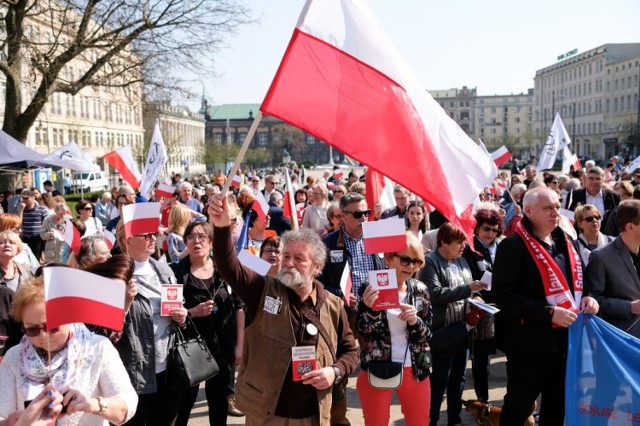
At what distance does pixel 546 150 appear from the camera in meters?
17.6

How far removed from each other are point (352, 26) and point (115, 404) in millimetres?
2594

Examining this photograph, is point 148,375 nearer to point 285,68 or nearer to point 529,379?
point 285,68

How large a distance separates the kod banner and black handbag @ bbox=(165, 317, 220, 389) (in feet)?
8.01

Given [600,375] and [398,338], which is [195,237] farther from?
[600,375]

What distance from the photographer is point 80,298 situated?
2807 millimetres

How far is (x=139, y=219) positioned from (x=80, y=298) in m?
2.67

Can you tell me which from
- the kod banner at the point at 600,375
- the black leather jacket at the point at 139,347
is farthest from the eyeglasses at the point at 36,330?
the kod banner at the point at 600,375

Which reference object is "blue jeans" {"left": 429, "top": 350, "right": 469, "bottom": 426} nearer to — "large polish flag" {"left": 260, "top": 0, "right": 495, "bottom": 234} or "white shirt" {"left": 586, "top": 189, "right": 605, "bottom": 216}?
"large polish flag" {"left": 260, "top": 0, "right": 495, "bottom": 234}

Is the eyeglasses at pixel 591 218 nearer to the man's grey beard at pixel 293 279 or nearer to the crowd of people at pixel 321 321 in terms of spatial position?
the crowd of people at pixel 321 321

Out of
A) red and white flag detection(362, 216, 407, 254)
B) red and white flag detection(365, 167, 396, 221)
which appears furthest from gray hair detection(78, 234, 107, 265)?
red and white flag detection(365, 167, 396, 221)

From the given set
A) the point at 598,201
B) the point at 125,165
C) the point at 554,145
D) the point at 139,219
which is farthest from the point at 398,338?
the point at 554,145

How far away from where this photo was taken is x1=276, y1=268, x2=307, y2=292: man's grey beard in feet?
12.1

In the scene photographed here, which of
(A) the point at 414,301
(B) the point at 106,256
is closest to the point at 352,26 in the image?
(A) the point at 414,301

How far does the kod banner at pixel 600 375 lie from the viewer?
4.27 metres
